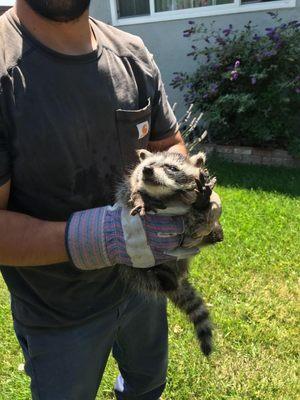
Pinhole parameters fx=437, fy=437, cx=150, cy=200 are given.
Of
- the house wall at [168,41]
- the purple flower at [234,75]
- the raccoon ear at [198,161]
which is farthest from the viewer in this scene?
the house wall at [168,41]

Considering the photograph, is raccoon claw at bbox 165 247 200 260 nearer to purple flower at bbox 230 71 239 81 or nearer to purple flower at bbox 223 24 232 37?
purple flower at bbox 230 71 239 81

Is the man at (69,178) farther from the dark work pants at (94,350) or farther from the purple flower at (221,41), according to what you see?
the purple flower at (221,41)

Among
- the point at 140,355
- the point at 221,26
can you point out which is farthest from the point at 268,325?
the point at 221,26

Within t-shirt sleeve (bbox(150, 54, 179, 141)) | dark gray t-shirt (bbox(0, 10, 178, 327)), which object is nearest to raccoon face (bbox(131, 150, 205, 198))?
dark gray t-shirt (bbox(0, 10, 178, 327))

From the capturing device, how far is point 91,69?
171 cm

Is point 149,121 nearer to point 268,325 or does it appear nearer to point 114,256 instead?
point 114,256

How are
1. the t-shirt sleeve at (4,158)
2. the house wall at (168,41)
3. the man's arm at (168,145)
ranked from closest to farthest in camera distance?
the t-shirt sleeve at (4,158), the man's arm at (168,145), the house wall at (168,41)

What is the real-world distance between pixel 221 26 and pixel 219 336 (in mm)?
5739

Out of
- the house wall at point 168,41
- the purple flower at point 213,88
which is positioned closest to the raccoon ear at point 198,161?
the purple flower at point 213,88

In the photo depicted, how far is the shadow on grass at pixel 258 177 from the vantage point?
6009 mm

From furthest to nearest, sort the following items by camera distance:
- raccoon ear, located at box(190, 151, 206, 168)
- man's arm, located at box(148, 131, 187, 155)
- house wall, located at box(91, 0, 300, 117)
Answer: house wall, located at box(91, 0, 300, 117) → man's arm, located at box(148, 131, 187, 155) → raccoon ear, located at box(190, 151, 206, 168)

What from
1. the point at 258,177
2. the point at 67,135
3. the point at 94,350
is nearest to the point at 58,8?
the point at 67,135

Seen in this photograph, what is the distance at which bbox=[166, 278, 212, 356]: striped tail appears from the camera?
248cm

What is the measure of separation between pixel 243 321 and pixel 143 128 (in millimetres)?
2333
